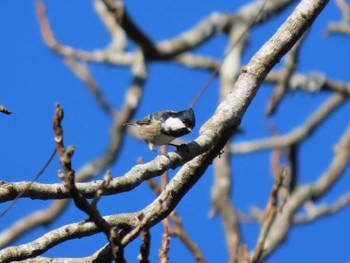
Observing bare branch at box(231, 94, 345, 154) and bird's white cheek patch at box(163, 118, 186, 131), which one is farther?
bare branch at box(231, 94, 345, 154)

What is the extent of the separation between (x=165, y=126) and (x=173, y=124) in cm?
9

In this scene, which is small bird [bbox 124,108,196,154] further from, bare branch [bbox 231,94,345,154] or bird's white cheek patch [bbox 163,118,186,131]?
bare branch [bbox 231,94,345,154]

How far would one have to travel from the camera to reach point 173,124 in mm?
3809

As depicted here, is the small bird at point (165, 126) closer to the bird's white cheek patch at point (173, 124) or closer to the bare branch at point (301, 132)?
the bird's white cheek patch at point (173, 124)

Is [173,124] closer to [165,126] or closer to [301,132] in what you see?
[165,126]

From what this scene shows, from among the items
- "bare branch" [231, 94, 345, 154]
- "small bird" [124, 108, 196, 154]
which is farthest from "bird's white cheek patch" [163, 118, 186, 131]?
"bare branch" [231, 94, 345, 154]

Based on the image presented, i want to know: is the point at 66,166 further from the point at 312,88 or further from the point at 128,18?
the point at 312,88

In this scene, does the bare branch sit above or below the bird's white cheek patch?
above

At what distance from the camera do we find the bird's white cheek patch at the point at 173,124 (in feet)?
12.2

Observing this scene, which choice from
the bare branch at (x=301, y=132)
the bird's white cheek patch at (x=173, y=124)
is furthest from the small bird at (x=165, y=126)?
the bare branch at (x=301, y=132)

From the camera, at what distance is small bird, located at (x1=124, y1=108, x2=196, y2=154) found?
3648 mm

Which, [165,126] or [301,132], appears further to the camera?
[301,132]

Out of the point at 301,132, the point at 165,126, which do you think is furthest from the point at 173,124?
the point at 301,132

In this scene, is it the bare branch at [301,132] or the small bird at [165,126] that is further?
the bare branch at [301,132]
